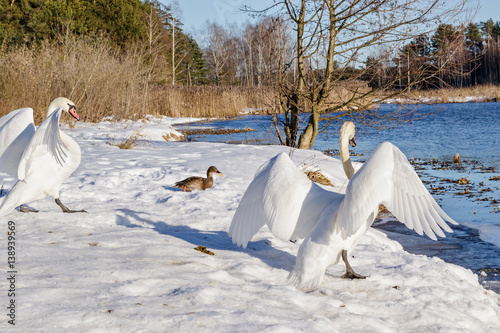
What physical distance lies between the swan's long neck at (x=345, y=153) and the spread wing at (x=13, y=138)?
3.18m

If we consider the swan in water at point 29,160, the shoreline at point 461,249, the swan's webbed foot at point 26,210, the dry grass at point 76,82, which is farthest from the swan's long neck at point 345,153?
the dry grass at point 76,82

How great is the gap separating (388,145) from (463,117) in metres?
26.5

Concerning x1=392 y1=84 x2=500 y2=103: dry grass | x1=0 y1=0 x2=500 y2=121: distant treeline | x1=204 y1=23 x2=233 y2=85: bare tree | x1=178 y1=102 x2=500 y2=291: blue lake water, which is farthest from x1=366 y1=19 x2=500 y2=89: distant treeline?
x1=204 y1=23 x2=233 y2=85: bare tree

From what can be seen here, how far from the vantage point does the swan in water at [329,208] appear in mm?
3160

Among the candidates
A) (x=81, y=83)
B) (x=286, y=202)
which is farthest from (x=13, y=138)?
(x=81, y=83)

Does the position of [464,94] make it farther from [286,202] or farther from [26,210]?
[286,202]

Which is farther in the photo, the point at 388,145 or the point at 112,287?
the point at 388,145

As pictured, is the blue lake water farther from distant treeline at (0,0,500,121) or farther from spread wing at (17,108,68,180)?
spread wing at (17,108,68,180)

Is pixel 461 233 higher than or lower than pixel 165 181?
lower

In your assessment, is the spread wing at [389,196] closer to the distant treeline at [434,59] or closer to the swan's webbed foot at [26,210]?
the swan's webbed foot at [26,210]

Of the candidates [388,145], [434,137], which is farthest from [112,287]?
[434,137]

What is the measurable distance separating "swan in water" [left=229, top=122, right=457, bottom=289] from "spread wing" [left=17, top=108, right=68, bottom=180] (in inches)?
70.2

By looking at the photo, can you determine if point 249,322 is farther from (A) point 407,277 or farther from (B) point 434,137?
(B) point 434,137

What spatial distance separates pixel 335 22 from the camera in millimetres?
9883
